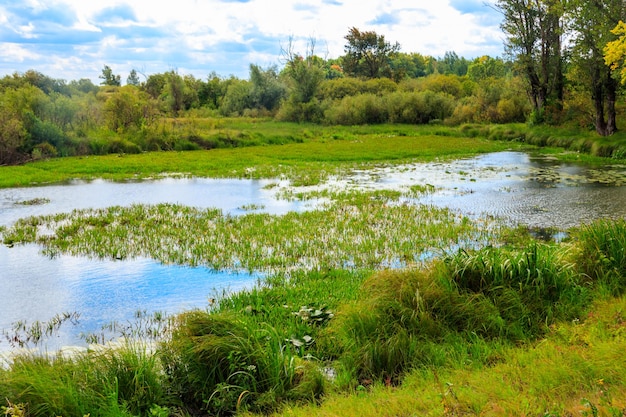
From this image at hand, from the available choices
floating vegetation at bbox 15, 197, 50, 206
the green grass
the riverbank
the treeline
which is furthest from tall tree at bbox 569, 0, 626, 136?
floating vegetation at bbox 15, 197, 50, 206

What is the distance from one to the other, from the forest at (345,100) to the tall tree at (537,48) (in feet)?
0.22

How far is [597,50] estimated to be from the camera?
2484 centimetres

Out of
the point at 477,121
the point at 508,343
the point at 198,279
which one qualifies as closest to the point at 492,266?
the point at 508,343

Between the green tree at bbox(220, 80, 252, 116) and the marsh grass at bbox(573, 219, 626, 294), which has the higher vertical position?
the green tree at bbox(220, 80, 252, 116)

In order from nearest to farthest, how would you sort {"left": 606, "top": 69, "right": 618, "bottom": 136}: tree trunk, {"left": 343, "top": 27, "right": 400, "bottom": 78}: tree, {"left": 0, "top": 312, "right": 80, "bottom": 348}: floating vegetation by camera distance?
{"left": 0, "top": 312, "right": 80, "bottom": 348}: floating vegetation
{"left": 606, "top": 69, "right": 618, "bottom": 136}: tree trunk
{"left": 343, "top": 27, "right": 400, "bottom": 78}: tree

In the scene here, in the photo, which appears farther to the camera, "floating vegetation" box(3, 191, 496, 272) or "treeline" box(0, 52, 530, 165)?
"treeline" box(0, 52, 530, 165)

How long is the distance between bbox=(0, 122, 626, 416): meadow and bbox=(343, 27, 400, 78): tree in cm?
7359

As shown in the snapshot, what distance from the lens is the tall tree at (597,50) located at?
2058cm

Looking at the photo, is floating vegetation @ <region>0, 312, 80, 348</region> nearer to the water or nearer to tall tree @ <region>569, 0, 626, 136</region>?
the water

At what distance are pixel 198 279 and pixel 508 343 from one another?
490cm

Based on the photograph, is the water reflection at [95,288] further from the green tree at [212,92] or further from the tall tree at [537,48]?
the green tree at [212,92]

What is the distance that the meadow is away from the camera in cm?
427

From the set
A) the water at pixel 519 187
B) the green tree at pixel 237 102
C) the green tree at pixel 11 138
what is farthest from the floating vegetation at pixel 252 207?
the green tree at pixel 237 102

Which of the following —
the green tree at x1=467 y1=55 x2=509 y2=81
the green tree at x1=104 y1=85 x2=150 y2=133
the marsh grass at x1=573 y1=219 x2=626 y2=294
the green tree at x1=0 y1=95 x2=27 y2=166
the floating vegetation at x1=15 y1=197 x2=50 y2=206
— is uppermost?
the green tree at x1=467 y1=55 x2=509 y2=81
